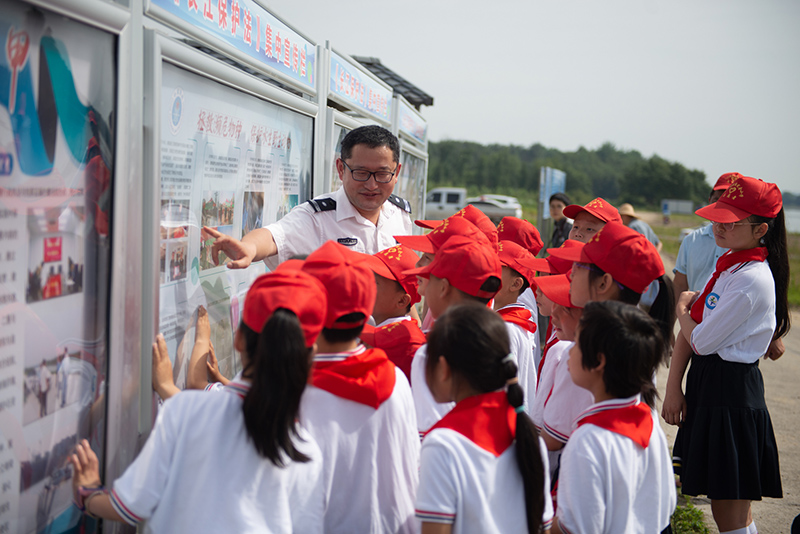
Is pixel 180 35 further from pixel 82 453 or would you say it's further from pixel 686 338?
pixel 686 338

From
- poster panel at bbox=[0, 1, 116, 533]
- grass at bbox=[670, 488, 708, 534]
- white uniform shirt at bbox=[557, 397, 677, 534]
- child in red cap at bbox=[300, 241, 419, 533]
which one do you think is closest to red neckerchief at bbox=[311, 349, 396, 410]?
child in red cap at bbox=[300, 241, 419, 533]

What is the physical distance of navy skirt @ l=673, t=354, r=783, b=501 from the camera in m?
2.79

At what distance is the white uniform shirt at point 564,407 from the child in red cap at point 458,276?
0.37m

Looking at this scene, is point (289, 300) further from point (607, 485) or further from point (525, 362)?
point (525, 362)

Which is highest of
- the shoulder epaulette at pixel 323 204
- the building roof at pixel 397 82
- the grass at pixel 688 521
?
the building roof at pixel 397 82

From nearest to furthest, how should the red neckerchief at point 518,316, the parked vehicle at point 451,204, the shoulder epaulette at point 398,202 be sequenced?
the red neckerchief at point 518,316
the shoulder epaulette at point 398,202
the parked vehicle at point 451,204

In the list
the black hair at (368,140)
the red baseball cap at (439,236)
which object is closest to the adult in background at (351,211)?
the black hair at (368,140)

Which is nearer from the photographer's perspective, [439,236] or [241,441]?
[241,441]

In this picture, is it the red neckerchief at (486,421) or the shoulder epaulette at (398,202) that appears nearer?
the red neckerchief at (486,421)

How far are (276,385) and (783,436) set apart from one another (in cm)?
511

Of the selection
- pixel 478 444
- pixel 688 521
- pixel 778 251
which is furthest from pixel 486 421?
pixel 688 521

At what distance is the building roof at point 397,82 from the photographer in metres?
6.70

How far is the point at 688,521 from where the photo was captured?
3549mm

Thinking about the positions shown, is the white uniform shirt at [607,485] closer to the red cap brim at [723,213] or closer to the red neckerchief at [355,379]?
the red neckerchief at [355,379]
